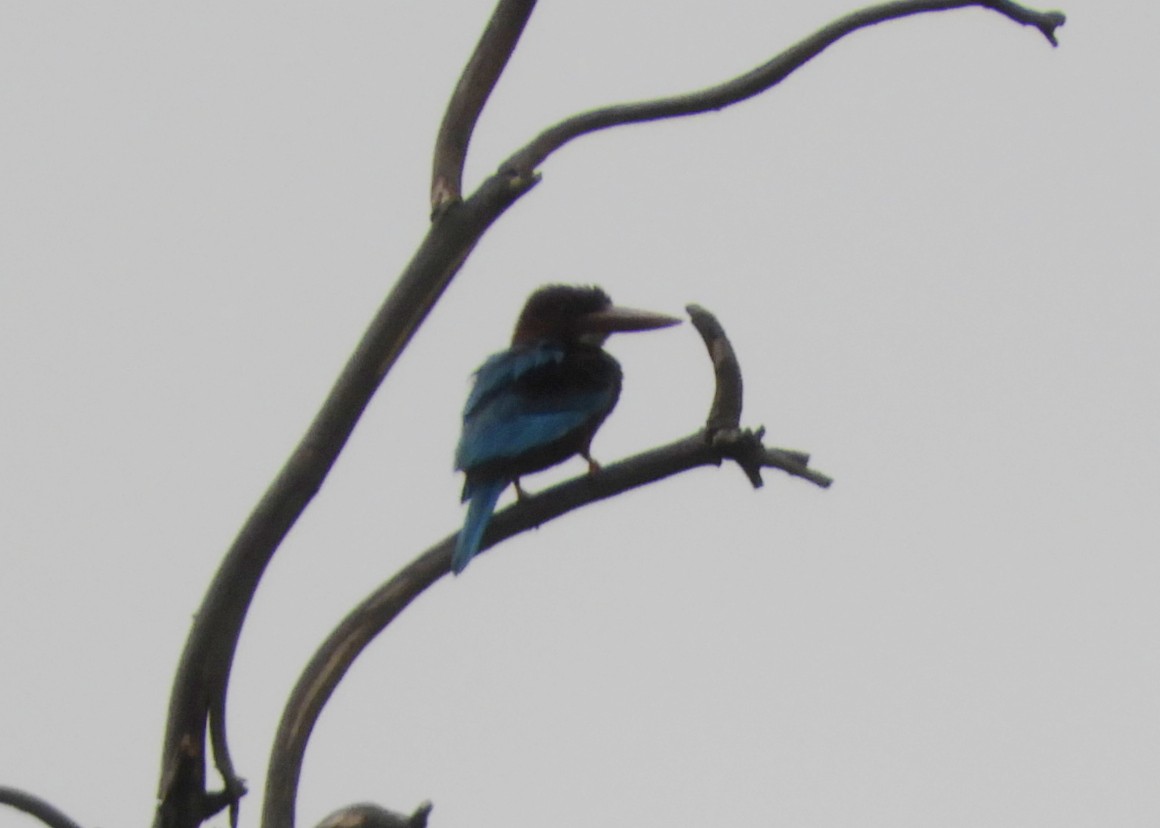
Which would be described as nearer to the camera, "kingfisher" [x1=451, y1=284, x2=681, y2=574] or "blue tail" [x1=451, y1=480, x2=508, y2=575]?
"blue tail" [x1=451, y1=480, x2=508, y2=575]

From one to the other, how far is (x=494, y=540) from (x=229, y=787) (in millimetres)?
487

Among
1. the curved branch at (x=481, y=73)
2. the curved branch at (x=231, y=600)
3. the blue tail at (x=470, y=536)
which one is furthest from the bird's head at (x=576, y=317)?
the curved branch at (x=231, y=600)

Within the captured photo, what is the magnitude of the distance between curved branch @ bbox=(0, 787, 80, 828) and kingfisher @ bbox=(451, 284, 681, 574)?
4.35ft

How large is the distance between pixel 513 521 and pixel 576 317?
157 centimetres

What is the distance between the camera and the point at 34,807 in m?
1.58

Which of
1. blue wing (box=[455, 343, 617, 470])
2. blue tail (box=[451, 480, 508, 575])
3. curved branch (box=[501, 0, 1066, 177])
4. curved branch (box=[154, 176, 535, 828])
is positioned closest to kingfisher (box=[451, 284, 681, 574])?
blue wing (box=[455, 343, 617, 470])

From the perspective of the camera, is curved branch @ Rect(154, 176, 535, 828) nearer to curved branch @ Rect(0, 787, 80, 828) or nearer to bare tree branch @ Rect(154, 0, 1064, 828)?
bare tree branch @ Rect(154, 0, 1064, 828)

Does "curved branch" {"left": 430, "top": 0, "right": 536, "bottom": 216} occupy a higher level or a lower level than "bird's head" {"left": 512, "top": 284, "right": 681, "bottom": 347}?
lower

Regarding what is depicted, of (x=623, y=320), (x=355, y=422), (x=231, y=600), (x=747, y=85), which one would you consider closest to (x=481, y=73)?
(x=747, y=85)

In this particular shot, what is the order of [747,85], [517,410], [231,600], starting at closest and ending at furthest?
1. [231,600]
2. [747,85]
3. [517,410]

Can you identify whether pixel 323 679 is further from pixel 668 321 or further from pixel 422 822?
pixel 668 321

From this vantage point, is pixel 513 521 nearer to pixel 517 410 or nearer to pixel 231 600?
pixel 231 600

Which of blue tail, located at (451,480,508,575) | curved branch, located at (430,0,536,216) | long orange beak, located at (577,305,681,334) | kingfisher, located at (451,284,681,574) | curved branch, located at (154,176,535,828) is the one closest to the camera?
curved branch, located at (154,176,535,828)

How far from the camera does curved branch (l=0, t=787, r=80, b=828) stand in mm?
1581
